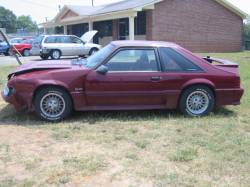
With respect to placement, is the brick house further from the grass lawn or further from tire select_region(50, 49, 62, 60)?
the grass lawn

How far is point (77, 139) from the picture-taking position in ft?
20.2

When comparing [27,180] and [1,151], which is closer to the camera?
[27,180]

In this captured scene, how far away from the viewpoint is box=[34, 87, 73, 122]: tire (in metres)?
7.17

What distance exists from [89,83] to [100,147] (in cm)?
175

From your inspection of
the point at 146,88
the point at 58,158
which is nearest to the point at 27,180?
the point at 58,158

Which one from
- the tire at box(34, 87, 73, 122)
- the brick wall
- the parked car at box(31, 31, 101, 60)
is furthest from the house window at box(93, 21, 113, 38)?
the tire at box(34, 87, 73, 122)

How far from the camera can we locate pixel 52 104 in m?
7.26

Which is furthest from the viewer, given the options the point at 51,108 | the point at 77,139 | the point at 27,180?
the point at 51,108

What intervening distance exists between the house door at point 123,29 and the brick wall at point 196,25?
339 centimetres

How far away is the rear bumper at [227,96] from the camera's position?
7668 millimetres

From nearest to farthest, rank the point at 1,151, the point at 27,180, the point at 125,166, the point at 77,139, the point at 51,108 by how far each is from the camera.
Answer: the point at 27,180 < the point at 125,166 < the point at 1,151 < the point at 77,139 < the point at 51,108

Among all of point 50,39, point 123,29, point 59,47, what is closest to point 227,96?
point 59,47

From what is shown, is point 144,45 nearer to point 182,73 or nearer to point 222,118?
point 182,73

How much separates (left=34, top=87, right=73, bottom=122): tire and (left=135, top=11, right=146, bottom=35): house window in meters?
23.0
